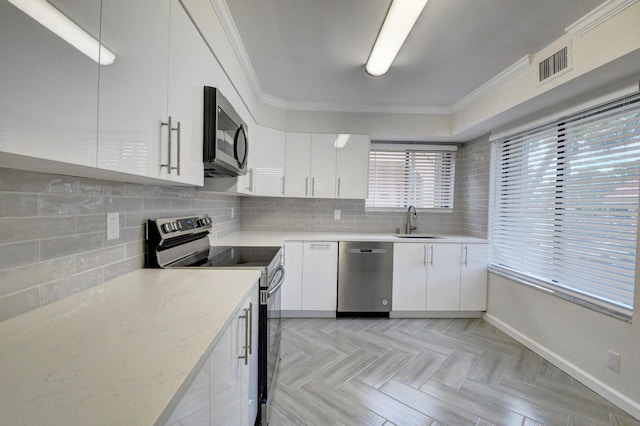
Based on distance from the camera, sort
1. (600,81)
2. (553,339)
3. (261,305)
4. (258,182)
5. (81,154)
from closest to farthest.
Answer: (81,154), (261,305), (600,81), (553,339), (258,182)

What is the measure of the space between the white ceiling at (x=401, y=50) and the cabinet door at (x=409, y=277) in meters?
1.67

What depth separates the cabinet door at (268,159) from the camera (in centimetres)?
279

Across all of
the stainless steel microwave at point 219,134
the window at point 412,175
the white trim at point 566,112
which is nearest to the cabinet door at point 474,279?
the window at point 412,175

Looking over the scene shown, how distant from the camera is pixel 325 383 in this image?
1.90m

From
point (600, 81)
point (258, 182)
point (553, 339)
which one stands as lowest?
point (553, 339)

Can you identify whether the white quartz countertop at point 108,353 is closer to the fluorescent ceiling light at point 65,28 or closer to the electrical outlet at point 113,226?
the electrical outlet at point 113,226

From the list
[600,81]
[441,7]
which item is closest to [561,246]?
[600,81]

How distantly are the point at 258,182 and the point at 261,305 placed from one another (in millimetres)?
1603

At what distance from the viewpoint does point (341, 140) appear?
3.19 metres

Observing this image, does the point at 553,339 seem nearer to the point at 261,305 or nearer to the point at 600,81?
the point at 600,81

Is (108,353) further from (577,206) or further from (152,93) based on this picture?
(577,206)

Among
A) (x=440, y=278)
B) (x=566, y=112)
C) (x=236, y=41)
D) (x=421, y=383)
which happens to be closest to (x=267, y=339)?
(x=421, y=383)

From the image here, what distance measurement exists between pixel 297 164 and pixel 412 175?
5.15 ft

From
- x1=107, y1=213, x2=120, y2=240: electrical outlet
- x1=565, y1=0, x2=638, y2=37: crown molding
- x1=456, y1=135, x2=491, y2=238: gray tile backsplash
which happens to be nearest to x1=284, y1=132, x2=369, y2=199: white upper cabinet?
x1=456, y1=135, x2=491, y2=238: gray tile backsplash
